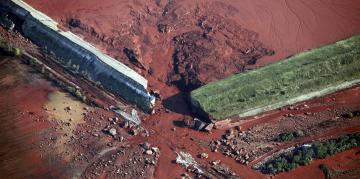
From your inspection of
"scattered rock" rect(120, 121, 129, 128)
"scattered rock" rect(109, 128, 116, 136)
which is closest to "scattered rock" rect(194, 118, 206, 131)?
"scattered rock" rect(120, 121, 129, 128)

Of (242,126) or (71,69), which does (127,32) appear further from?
(242,126)

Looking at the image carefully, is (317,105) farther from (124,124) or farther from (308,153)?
(124,124)

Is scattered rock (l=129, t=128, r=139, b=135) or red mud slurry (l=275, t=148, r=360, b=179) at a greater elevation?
scattered rock (l=129, t=128, r=139, b=135)

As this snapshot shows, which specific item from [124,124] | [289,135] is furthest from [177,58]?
[289,135]

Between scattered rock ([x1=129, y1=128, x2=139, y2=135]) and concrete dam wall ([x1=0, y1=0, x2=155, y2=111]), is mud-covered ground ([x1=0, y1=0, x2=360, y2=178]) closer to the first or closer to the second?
scattered rock ([x1=129, y1=128, x2=139, y2=135])

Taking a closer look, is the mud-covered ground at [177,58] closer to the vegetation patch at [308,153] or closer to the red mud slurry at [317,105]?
the red mud slurry at [317,105]

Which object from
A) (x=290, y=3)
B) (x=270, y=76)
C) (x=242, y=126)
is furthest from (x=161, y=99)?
(x=290, y=3)

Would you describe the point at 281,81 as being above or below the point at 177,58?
below
